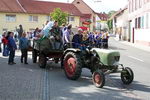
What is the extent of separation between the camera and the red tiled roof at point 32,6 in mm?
65000

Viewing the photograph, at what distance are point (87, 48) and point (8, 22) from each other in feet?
185

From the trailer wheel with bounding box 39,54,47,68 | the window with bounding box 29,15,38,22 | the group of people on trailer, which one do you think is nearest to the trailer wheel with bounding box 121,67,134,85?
the group of people on trailer

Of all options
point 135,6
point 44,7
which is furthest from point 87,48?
point 44,7

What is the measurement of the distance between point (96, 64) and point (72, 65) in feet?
2.77

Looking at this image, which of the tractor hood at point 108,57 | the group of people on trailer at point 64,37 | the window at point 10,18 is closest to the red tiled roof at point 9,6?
the window at point 10,18

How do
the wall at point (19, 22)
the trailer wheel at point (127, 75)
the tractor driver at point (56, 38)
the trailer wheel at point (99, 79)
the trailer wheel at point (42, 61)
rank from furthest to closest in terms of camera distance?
the wall at point (19, 22), the trailer wheel at point (42, 61), the tractor driver at point (56, 38), the trailer wheel at point (127, 75), the trailer wheel at point (99, 79)

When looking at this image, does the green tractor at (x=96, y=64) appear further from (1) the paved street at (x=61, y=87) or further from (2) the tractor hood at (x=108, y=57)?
(1) the paved street at (x=61, y=87)

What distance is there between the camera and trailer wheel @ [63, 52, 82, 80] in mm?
10883

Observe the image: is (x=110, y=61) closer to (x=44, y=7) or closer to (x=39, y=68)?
(x=39, y=68)

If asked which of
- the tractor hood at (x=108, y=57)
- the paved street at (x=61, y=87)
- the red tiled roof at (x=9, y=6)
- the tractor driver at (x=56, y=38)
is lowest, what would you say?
the paved street at (x=61, y=87)

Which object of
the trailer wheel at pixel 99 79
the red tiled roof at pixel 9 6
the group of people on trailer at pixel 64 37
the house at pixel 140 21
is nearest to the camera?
the trailer wheel at pixel 99 79

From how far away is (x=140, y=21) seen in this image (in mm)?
45531

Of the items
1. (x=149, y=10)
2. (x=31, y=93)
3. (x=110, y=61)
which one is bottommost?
(x=31, y=93)

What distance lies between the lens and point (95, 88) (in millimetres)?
10008
